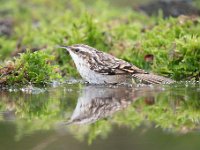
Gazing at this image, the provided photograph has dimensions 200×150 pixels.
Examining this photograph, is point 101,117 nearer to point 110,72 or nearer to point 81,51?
point 110,72

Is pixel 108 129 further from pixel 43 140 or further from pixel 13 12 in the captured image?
pixel 13 12

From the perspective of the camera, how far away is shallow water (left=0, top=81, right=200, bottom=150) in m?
6.84

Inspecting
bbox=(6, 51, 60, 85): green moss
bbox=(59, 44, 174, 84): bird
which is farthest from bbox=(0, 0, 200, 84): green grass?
bbox=(59, 44, 174, 84): bird

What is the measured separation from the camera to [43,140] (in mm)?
6980

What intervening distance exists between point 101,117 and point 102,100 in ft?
4.41

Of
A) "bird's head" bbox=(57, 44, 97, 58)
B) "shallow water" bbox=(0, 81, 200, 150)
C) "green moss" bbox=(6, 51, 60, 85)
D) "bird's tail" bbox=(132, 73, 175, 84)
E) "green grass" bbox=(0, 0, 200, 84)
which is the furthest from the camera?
"green grass" bbox=(0, 0, 200, 84)

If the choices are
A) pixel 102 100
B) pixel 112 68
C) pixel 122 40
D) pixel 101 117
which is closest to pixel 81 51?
pixel 112 68

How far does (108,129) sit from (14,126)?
1058mm

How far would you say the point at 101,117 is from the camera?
8117 mm

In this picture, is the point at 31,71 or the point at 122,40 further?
the point at 122,40

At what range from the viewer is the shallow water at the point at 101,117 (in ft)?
22.4

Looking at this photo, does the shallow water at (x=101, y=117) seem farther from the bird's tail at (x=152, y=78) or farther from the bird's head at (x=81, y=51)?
the bird's head at (x=81, y=51)

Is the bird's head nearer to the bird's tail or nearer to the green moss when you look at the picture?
the green moss

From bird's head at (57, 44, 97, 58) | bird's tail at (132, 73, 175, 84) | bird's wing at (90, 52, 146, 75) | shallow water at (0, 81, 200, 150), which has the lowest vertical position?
shallow water at (0, 81, 200, 150)
